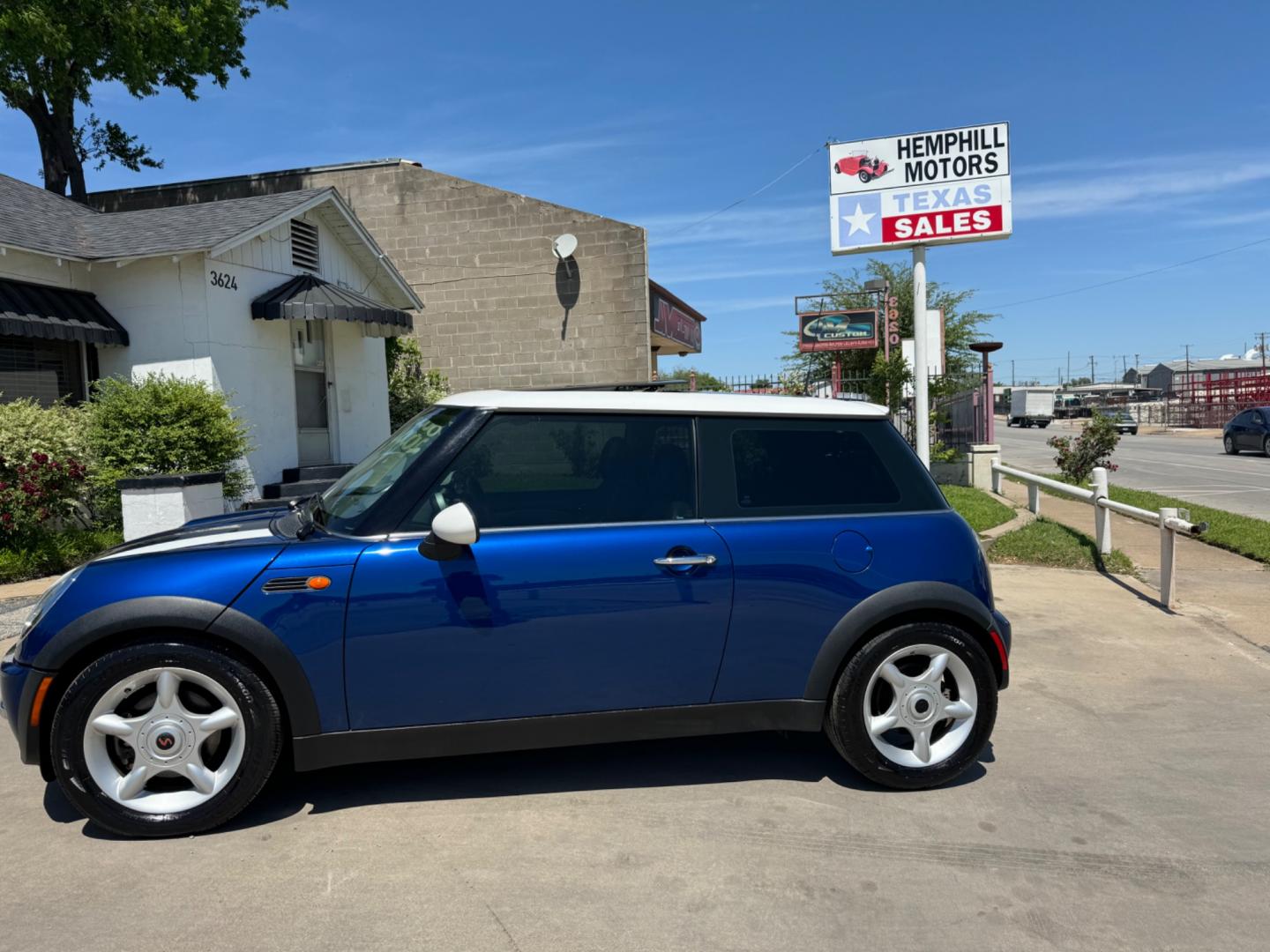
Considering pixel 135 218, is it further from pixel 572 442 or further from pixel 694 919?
pixel 694 919

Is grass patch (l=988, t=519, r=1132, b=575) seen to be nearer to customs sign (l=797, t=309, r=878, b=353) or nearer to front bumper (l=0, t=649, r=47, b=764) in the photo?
front bumper (l=0, t=649, r=47, b=764)

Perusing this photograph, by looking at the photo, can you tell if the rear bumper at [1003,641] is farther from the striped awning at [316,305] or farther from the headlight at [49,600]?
the striped awning at [316,305]

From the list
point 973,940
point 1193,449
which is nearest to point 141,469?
point 973,940

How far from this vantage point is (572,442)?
12.6ft

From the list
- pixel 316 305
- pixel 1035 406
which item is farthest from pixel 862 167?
pixel 1035 406

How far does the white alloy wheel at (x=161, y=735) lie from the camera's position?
3373 millimetres

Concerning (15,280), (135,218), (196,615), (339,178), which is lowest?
(196,615)

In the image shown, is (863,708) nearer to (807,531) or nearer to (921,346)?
(807,531)

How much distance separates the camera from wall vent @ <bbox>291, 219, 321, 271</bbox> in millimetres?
13430

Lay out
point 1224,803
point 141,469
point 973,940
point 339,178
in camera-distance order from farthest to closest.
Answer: point 339,178, point 141,469, point 1224,803, point 973,940

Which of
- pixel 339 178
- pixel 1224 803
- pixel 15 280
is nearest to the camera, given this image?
pixel 1224 803

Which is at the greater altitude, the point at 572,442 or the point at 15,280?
the point at 15,280

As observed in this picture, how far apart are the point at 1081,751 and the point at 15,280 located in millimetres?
11521

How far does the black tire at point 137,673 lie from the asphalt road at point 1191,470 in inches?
557
